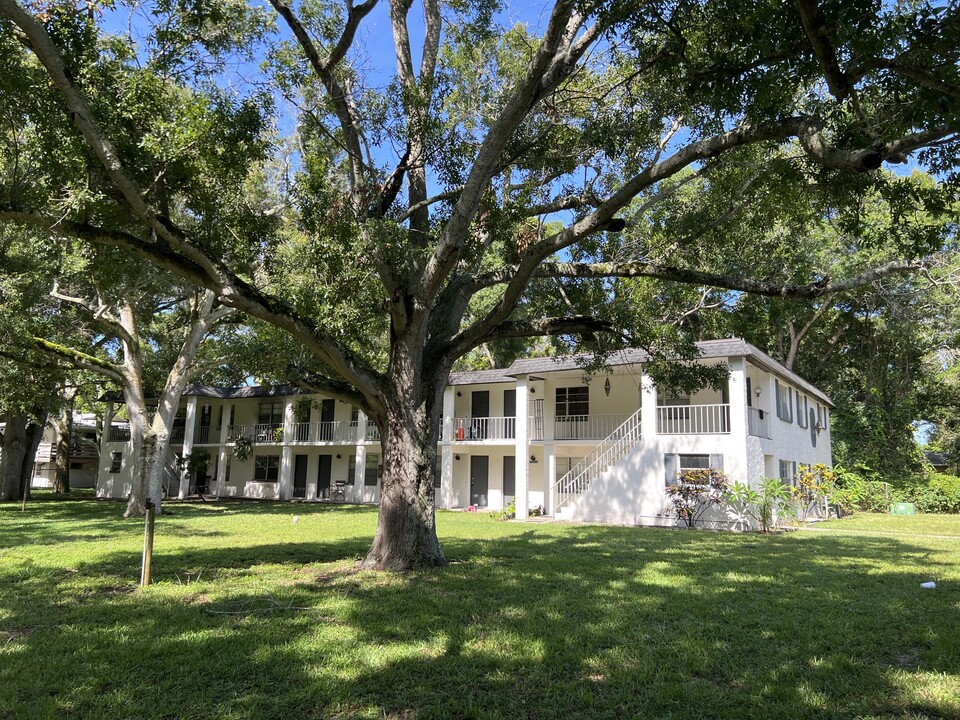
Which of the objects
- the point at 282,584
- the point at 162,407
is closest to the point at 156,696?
the point at 282,584

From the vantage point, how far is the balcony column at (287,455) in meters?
28.6

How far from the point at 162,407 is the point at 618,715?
1805 cm

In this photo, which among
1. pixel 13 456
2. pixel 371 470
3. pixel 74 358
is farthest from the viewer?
pixel 371 470

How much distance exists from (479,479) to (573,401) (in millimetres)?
5171

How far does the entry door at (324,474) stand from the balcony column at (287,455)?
1250 millimetres

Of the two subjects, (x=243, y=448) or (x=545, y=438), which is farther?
(x=243, y=448)

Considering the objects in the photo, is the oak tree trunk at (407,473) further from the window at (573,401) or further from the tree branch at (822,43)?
the window at (573,401)

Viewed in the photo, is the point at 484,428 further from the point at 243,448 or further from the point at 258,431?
the point at 258,431

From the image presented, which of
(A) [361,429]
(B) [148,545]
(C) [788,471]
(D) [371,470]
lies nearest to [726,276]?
(B) [148,545]

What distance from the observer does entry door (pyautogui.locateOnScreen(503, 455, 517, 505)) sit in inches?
938

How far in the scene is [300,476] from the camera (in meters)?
29.7

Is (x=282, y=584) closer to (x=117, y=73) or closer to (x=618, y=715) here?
(x=618, y=715)

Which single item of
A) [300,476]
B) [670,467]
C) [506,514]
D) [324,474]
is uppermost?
[670,467]

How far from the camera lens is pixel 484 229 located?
33.0ft
